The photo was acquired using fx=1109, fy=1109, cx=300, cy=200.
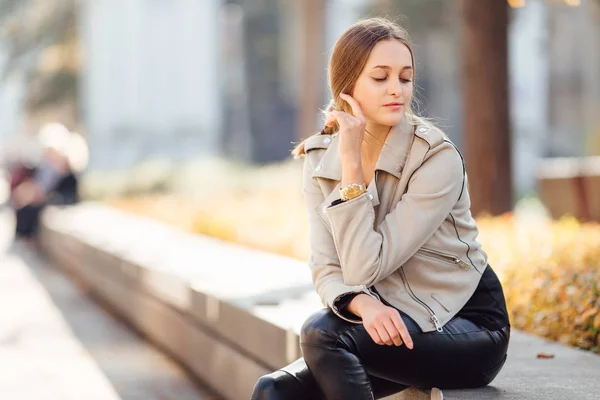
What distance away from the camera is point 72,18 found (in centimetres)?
3234

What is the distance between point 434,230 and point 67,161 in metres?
14.6

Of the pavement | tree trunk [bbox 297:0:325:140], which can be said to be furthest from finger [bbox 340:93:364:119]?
tree trunk [bbox 297:0:325:140]

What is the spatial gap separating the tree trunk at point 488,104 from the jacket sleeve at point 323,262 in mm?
6792

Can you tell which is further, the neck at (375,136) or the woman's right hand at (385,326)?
the neck at (375,136)

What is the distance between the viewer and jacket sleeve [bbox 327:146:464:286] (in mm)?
3443

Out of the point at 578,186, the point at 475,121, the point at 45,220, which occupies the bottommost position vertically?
the point at 45,220

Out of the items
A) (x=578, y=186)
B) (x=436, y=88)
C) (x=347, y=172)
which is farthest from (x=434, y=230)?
(x=436, y=88)

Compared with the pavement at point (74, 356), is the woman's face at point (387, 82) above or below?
above

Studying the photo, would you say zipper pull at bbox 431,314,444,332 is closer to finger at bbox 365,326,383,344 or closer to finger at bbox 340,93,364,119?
finger at bbox 365,326,383,344

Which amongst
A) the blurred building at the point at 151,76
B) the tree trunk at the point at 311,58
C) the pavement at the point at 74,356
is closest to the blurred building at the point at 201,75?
the blurred building at the point at 151,76

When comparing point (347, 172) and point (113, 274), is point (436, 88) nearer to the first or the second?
point (113, 274)

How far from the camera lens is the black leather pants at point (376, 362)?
327cm

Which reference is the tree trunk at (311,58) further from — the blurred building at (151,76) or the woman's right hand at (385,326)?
the woman's right hand at (385,326)

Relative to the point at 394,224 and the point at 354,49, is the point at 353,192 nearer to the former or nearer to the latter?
the point at 394,224
